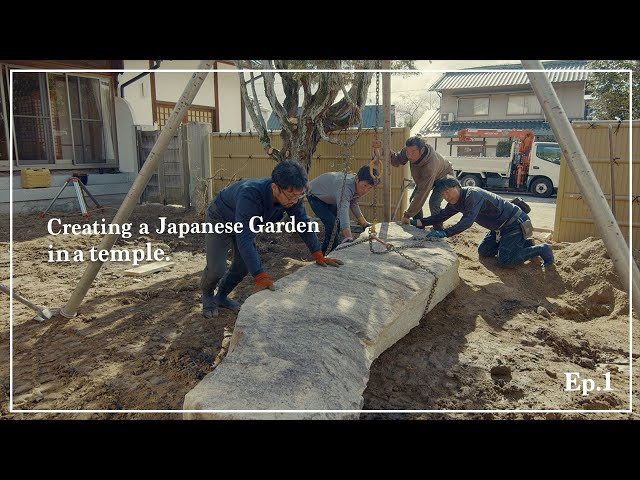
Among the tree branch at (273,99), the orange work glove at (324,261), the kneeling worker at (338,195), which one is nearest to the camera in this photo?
the orange work glove at (324,261)

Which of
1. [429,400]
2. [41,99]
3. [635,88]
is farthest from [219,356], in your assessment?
[635,88]

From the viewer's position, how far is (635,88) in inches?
457

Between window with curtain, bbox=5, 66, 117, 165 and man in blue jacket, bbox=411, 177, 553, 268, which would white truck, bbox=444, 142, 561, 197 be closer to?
man in blue jacket, bbox=411, 177, 553, 268

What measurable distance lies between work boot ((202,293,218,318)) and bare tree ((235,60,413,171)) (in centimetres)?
377

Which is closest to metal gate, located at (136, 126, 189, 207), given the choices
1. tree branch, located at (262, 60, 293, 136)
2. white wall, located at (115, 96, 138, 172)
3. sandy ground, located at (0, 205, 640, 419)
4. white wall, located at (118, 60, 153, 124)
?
white wall, located at (115, 96, 138, 172)

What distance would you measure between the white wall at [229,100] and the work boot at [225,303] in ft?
31.9

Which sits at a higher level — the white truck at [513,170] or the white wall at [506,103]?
the white wall at [506,103]

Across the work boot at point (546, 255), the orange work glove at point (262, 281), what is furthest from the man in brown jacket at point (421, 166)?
the orange work glove at point (262, 281)

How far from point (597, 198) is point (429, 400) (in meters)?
1.66

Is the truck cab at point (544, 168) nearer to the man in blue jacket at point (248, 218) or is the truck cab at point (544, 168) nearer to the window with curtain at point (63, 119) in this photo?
the window with curtain at point (63, 119)

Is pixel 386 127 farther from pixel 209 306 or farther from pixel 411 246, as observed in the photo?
pixel 209 306

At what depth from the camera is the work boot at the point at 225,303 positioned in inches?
169

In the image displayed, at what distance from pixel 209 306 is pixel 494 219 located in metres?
3.49

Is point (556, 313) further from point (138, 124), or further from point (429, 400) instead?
point (138, 124)
